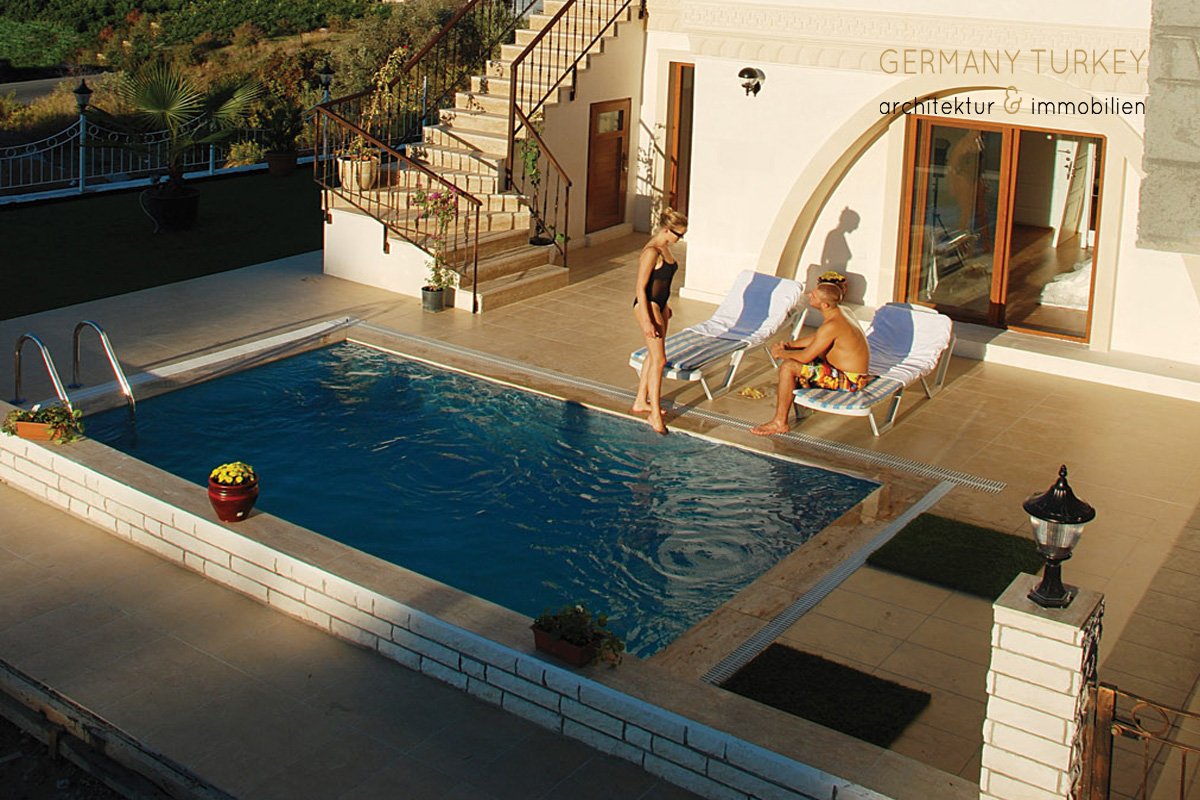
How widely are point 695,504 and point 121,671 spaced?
14.4ft

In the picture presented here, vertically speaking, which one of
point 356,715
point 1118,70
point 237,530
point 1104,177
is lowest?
point 356,715

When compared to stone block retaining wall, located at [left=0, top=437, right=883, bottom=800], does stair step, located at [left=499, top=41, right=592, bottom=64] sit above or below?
above

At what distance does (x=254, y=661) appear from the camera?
824cm

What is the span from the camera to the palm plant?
60.4ft

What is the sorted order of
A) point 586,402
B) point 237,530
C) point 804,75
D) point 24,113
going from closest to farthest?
1. point 237,530
2. point 586,402
3. point 804,75
4. point 24,113

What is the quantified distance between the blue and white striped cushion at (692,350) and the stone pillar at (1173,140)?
6.34 metres

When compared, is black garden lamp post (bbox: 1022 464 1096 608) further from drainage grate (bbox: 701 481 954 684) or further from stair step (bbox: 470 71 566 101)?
stair step (bbox: 470 71 566 101)

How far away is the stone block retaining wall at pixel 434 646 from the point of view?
6992 millimetres

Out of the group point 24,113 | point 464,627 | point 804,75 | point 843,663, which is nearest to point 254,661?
point 464,627

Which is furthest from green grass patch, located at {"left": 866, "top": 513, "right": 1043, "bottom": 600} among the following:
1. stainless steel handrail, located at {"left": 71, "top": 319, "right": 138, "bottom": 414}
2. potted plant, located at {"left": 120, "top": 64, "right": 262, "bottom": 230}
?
potted plant, located at {"left": 120, "top": 64, "right": 262, "bottom": 230}

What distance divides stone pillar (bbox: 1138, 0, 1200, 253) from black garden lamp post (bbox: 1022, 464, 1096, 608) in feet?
3.85

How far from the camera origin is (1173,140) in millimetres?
6305

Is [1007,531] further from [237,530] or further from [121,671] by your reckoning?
[121,671]

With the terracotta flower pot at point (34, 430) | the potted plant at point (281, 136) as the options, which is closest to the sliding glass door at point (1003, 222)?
the terracotta flower pot at point (34, 430)
